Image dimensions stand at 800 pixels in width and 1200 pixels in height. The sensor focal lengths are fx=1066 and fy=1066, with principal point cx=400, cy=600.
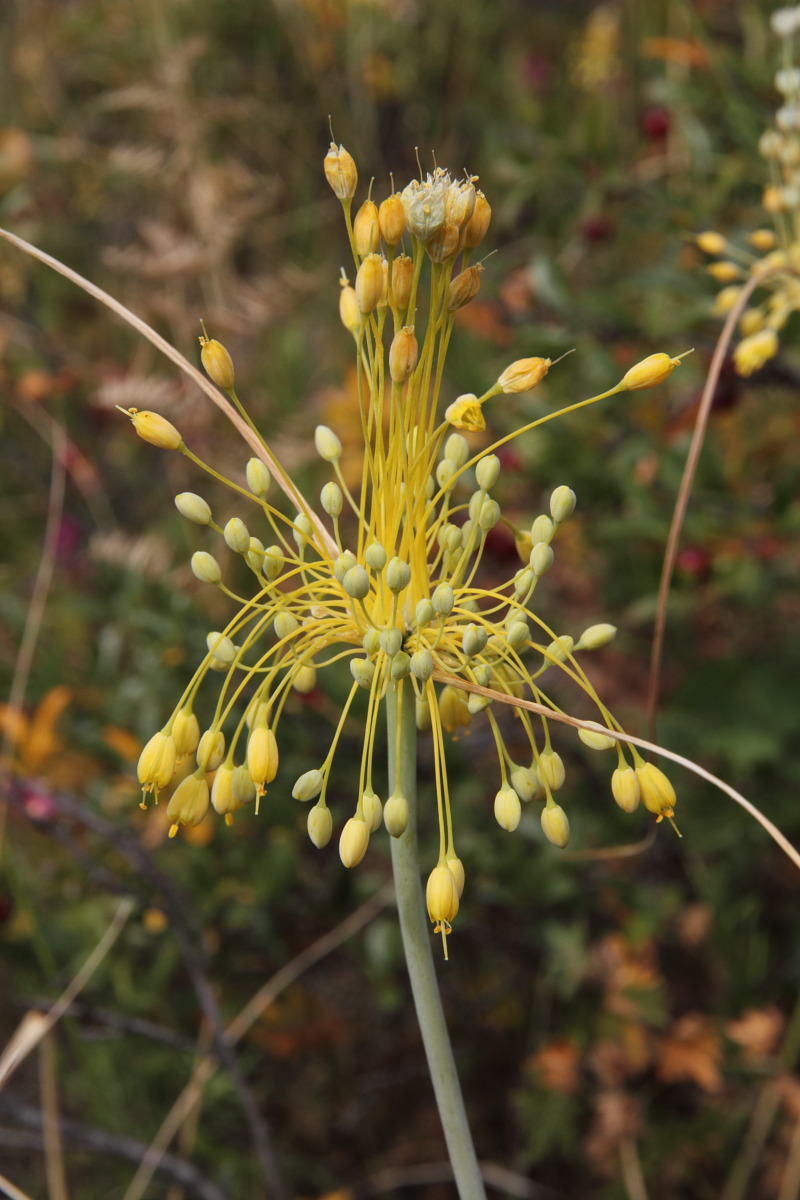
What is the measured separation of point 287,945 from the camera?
222cm

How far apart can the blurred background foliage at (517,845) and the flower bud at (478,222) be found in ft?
3.24

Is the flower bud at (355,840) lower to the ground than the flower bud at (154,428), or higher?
lower

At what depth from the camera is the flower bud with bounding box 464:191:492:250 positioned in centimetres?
89

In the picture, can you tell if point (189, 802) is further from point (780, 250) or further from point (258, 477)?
point (780, 250)

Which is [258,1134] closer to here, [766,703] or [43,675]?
[43,675]

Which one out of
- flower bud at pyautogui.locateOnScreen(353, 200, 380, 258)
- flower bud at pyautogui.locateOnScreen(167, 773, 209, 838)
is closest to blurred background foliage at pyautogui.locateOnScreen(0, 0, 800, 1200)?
flower bud at pyautogui.locateOnScreen(167, 773, 209, 838)

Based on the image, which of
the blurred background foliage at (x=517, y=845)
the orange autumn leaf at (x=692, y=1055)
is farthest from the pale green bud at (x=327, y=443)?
the orange autumn leaf at (x=692, y=1055)

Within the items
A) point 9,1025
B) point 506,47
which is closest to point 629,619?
point 9,1025

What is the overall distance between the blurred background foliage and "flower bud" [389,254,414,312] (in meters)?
0.92

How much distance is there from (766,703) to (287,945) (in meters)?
1.16

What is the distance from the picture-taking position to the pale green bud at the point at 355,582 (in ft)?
2.95

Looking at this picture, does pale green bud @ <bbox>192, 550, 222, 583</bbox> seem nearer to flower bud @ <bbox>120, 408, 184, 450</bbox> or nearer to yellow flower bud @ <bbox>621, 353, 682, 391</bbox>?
flower bud @ <bbox>120, 408, 184, 450</bbox>

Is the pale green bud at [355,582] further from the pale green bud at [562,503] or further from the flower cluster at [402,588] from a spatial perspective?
the pale green bud at [562,503]

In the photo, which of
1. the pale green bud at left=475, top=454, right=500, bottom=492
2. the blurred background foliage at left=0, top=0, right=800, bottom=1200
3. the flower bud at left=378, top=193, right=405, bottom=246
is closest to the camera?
the flower bud at left=378, top=193, right=405, bottom=246
